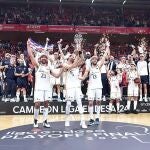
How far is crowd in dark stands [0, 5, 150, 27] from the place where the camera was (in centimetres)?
2834

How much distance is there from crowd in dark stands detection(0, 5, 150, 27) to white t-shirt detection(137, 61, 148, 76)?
47.7 feet

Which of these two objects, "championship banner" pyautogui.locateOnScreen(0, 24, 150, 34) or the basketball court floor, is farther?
"championship banner" pyautogui.locateOnScreen(0, 24, 150, 34)

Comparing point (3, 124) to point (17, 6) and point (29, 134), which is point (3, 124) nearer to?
point (29, 134)

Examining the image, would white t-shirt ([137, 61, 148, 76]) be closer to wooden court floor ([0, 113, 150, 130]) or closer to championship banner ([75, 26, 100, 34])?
wooden court floor ([0, 113, 150, 130])

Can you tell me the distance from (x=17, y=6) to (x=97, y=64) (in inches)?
815

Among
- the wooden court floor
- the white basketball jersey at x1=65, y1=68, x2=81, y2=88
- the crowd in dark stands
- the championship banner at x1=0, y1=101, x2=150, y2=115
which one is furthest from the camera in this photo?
the crowd in dark stands

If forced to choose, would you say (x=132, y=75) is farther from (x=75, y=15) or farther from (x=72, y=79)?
(x=75, y=15)

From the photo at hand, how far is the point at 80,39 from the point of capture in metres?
26.9

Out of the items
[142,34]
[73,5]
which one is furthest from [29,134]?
[73,5]

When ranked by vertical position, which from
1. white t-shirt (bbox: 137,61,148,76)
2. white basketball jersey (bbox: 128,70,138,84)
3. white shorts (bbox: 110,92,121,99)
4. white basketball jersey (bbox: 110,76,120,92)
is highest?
white t-shirt (bbox: 137,61,148,76)

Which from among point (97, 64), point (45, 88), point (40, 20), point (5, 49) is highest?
point (40, 20)

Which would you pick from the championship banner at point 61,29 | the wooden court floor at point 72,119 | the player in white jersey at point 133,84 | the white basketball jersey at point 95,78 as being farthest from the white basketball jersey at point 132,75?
the championship banner at point 61,29

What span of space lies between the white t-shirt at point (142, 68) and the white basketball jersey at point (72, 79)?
177 inches

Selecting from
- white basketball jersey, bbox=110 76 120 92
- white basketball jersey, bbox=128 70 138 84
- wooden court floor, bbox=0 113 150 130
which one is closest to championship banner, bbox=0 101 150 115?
wooden court floor, bbox=0 113 150 130
